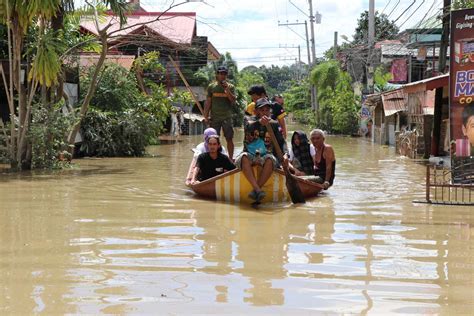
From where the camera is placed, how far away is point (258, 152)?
30.3 ft

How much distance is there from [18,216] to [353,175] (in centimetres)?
805

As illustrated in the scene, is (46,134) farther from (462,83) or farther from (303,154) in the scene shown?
(462,83)

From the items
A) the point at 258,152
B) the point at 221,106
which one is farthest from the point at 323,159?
the point at 221,106

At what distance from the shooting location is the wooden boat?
9281 millimetres

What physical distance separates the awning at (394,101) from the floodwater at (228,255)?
47.2ft

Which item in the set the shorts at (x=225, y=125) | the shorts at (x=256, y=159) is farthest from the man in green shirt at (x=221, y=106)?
the shorts at (x=256, y=159)

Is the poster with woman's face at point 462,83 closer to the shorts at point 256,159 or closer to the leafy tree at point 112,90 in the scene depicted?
the shorts at point 256,159

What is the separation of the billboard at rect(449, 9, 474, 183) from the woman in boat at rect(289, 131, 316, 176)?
7.64ft

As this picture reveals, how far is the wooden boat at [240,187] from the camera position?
928 centimetres

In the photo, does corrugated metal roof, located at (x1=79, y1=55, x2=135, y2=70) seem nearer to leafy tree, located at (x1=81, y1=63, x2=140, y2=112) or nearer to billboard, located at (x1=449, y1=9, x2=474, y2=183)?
leafy tree, located at (x1=81, y1=63, x2=140, y2=112)

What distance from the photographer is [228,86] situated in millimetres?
11531

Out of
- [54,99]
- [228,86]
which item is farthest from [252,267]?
[54,99]

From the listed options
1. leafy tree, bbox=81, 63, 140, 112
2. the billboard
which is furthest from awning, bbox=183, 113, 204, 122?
the billboard

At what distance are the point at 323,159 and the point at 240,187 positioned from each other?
176cm
